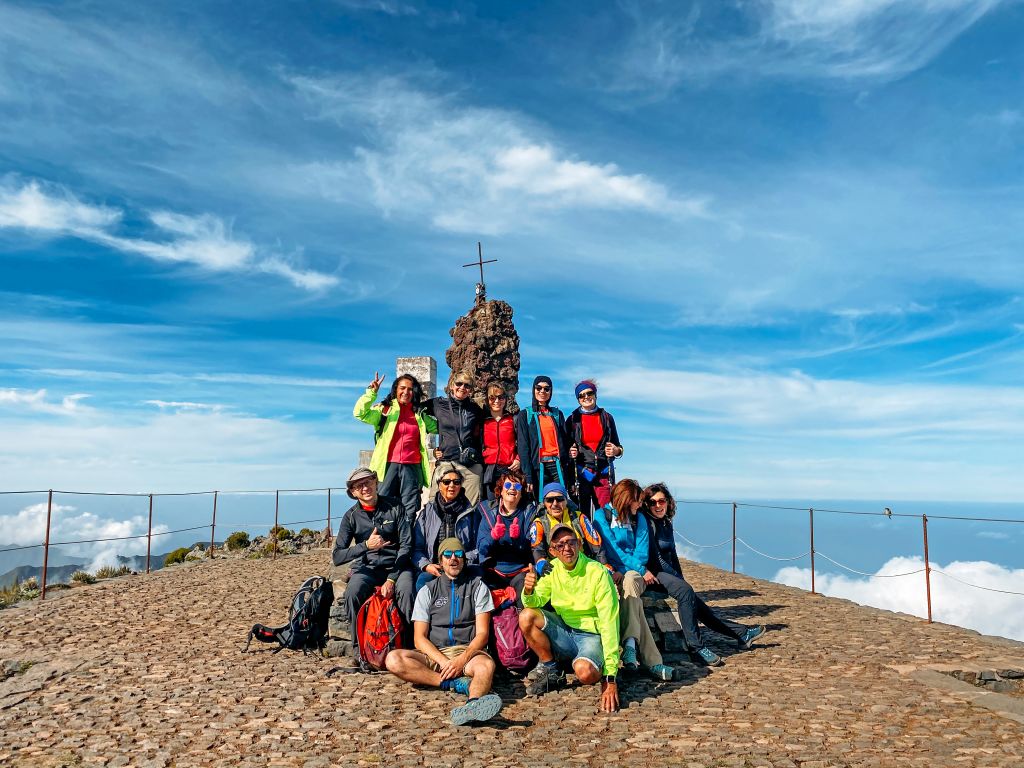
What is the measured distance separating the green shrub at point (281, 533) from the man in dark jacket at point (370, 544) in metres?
12.9

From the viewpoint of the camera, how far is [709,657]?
7.13 meters

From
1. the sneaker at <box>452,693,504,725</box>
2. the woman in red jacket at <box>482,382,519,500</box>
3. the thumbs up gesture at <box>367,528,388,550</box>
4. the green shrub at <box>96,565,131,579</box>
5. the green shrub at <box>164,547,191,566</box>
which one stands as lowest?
the green shrub at <box>164,547,191,566</box>

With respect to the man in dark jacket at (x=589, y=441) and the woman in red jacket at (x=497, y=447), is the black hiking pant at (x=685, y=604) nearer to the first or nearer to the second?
the man in dark jacket at (x=589, y=441)

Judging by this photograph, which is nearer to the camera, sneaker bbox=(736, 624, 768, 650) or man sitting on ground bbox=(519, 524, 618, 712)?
man sitting on ground bbox=(519, 524, 618, 712)

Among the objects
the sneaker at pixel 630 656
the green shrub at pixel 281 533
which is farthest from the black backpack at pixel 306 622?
the green shrub at pixel 281 533

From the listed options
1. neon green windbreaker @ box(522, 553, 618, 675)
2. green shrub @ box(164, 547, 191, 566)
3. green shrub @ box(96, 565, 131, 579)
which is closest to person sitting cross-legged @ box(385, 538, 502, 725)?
neon green windbreaker @ box(522, 553, 618, 675)

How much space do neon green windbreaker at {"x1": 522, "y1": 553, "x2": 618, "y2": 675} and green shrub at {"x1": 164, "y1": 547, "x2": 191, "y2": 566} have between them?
13.1 meters

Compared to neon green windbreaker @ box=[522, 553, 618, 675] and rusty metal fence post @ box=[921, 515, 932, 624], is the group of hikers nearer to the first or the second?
neon green windbreaker @ box=[522, 553, 618, 675]

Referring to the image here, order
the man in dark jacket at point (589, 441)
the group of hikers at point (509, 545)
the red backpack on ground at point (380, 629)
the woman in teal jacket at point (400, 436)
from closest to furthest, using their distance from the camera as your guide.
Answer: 1. the group of hikers at point (509, 545)
2. the red backpack on ground at point (380, 629)
3. the woman in teal jacket at point (400, 436)
4. the man in dark jacket at point (589, 441)

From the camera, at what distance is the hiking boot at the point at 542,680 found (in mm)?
6098

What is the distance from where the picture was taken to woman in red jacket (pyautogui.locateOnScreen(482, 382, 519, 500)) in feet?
28.2

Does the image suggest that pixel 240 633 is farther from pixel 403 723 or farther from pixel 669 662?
pixel 669 662

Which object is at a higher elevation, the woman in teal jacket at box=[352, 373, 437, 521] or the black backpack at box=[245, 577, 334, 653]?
the woman in teal jacket at box=[352, 373, 437, 521]

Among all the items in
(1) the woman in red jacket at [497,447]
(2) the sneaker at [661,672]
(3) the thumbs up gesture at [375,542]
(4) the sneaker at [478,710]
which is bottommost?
(2) the sneaker at [661,672]
